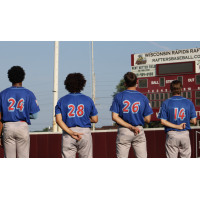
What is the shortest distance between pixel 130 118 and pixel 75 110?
0.75 metres

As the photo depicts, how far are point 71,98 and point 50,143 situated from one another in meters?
7.70

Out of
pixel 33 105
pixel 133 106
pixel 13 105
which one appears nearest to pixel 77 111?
pixel 33 105

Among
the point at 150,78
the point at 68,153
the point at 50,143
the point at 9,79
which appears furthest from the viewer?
the point at 150,78

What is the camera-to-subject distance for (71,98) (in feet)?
12.9

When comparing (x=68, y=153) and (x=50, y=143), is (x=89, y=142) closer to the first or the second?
(x=68, y=153)

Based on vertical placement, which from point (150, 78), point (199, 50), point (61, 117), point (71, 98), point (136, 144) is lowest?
point (136, 144)

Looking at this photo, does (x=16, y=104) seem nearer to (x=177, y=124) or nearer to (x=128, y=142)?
(x=128, y=142)

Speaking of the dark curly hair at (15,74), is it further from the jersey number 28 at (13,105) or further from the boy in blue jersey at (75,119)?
the boy in blue jersey at (75,119)

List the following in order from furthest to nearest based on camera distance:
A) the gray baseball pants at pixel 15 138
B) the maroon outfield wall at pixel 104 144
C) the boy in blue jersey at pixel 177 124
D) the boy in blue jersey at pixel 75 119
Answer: the maroon outfield wall at pixel 104 144
the boy in blue jersey at pixel 177 124
the gray baseball pants at pixel 15 138
the boy in blue jersey at pixel 75 119

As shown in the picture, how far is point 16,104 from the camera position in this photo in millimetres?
4059

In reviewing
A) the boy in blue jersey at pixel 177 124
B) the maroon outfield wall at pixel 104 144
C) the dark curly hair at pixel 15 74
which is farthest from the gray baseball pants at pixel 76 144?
the maroon outfield wall at pixel 104 144

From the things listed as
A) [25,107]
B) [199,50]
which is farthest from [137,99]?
[199,50]

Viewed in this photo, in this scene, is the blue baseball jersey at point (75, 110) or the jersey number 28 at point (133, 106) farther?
the jersey number 28 at point (133, 106)

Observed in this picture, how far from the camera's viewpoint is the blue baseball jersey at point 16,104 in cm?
403
